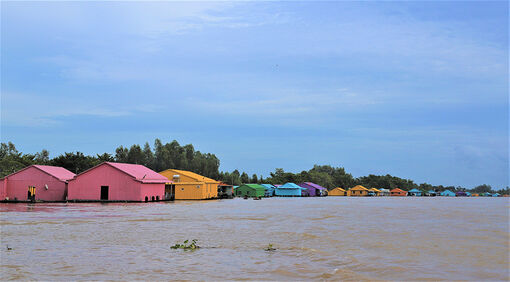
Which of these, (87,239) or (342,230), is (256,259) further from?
(342,230)

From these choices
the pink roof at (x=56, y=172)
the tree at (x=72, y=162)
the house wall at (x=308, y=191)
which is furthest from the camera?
the house wall at (x=308, y=191)

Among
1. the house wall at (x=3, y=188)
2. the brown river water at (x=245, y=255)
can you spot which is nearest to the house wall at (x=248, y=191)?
the house wall at (x=3, y=188)

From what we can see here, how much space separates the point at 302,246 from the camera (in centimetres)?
1914

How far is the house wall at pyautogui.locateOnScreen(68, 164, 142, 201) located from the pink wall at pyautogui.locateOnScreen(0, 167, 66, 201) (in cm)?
233

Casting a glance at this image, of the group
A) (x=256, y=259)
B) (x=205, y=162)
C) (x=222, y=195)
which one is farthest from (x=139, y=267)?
(x=205, y=162)

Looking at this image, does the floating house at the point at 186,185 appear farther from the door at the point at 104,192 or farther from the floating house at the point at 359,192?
the floating house at the point at 359,192

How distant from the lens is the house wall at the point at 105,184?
195ft

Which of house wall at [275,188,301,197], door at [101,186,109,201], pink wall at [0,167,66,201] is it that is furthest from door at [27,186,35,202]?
house wall at [275,188,301,197]

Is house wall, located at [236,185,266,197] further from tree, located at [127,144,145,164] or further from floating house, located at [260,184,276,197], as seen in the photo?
tree, located at [127,144,145,164]

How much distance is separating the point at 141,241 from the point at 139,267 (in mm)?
6115

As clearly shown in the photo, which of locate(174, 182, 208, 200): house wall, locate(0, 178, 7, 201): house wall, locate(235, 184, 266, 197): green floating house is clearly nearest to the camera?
locate(0, 178, 7, 201): house wall

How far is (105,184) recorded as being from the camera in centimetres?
6000

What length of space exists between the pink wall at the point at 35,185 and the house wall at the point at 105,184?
2329 mm

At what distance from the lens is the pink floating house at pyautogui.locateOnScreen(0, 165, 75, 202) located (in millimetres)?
61281
